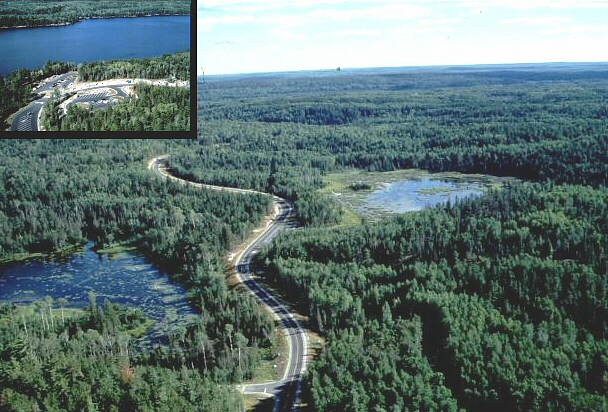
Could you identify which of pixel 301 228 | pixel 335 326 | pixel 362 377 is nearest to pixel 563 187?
pixel 301 228

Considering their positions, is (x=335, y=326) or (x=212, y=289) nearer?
(x=335, y=326)

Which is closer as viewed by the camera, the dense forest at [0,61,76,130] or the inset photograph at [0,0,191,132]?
the dense forest at [0,61,76,130]

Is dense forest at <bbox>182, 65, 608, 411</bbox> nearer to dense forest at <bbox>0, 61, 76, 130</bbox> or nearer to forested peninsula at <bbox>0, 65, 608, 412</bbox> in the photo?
forested peninsula at <bbox>0, 65, 608, 412</bbox>

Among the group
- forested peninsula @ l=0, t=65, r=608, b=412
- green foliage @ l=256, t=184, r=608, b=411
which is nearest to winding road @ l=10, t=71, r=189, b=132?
forested peninsula @ l=0, t=65, r=608, b=412

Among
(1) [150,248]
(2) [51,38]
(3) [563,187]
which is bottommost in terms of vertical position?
(1) [150,248]

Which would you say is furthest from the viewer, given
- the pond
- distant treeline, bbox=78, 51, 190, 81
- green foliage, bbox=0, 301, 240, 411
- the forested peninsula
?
the pond

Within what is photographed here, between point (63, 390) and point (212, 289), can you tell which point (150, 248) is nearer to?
point (212, 289)

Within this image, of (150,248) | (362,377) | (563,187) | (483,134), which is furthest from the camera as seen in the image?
(483,134)
